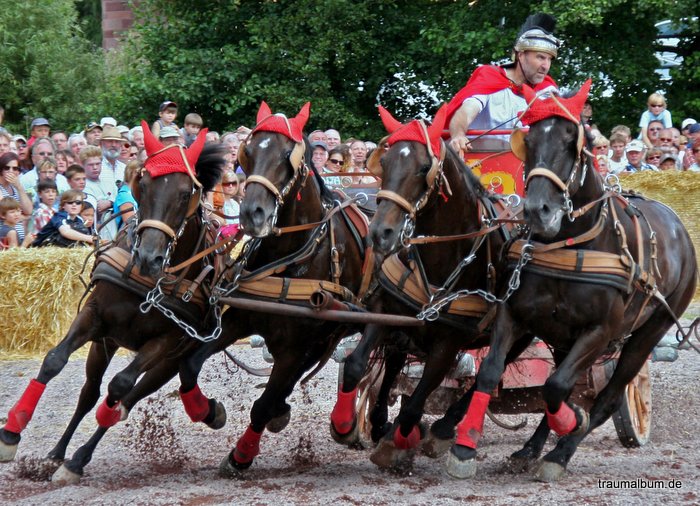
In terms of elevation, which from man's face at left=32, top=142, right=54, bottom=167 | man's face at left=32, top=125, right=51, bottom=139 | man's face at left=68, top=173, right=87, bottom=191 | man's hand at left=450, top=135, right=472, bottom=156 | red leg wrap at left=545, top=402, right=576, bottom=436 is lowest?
red leg wrap at left=545, top=402, right=576, bottom=436

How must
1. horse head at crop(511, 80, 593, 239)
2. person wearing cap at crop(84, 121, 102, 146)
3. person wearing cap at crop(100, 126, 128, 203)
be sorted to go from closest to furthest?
horse head at crop(511, 80, 593, 239), person wearing cap at crop(100, 126, 128, 203), person wearing cap at crop(84, 121, 102, 146)

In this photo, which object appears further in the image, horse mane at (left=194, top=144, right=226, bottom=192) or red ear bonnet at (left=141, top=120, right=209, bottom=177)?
horse mane at (left=194, top=144, right=226, bottom=192)

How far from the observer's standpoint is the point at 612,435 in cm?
774

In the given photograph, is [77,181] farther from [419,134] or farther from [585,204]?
[585,204]

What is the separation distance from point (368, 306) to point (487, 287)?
661 millimetres

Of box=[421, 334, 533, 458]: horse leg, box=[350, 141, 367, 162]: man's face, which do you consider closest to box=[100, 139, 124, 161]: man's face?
box=[350, 141, 367, 162]: man's face

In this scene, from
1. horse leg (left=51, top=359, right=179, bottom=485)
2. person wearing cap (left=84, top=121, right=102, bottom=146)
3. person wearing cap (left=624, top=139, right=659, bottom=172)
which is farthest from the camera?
person wearing cap (left=624, top=139, right=659, bottom=172)

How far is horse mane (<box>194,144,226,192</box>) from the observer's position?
6.04 m

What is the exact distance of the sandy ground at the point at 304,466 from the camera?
554cm

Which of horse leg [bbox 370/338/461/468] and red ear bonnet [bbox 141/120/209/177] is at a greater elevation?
red ear bonnet [bbox 141/120/209/177]

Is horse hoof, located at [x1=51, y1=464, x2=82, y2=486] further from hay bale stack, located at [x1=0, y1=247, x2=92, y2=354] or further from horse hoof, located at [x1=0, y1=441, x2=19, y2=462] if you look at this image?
hay bale stack, located at [x1=0, y1=247, x2=92, y2=354]

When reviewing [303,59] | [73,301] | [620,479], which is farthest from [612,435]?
[303,59]

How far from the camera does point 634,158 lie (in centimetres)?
1256

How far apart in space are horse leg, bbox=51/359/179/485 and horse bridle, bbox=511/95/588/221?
7.46 ft
